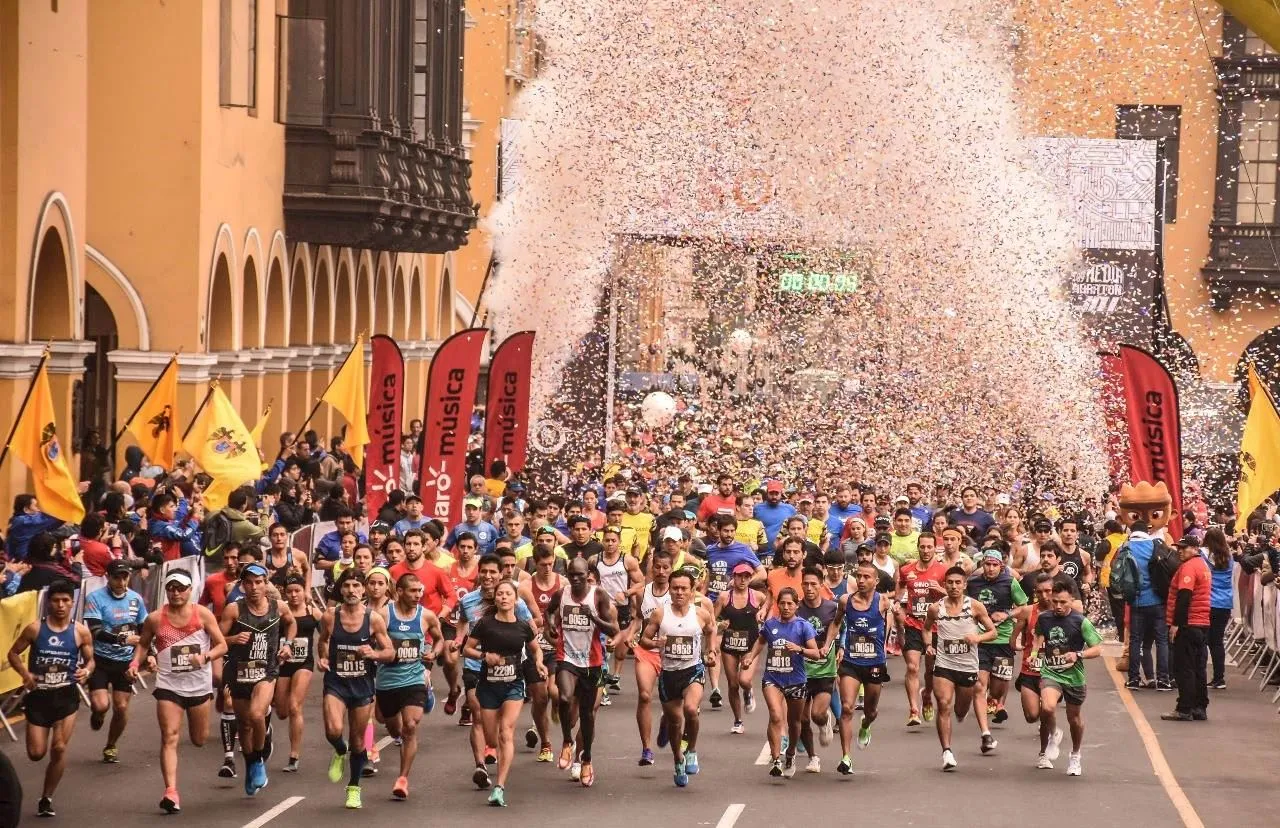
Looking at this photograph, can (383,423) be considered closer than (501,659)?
No

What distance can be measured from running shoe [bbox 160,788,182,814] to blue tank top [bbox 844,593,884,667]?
5385mm

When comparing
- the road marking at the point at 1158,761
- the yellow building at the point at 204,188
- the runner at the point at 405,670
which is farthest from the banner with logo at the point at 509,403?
the runner at the point at 405,670

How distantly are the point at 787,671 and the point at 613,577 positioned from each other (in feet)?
9.81

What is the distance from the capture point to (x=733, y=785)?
1698cm

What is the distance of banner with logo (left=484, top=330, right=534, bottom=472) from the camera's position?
29.3 meters

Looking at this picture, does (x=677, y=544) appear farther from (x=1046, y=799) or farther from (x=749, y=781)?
(x=1046, y=799)

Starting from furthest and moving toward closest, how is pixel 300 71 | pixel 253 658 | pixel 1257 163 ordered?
1. pixel 1257 163
2. pixel 300 71
3. pixel 253 658

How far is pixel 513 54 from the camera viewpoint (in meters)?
58.6

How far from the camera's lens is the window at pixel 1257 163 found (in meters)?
56.9

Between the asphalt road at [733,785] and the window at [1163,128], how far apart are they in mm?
37820

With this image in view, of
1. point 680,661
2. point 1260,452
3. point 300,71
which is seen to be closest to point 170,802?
point 680,661

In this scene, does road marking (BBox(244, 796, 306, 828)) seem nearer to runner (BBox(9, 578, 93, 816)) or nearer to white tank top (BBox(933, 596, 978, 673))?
runner (BBox(9, 578, 93, 816))

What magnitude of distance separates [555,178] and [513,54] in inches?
615

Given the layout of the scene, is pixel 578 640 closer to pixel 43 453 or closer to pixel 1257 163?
pixel 43 453
